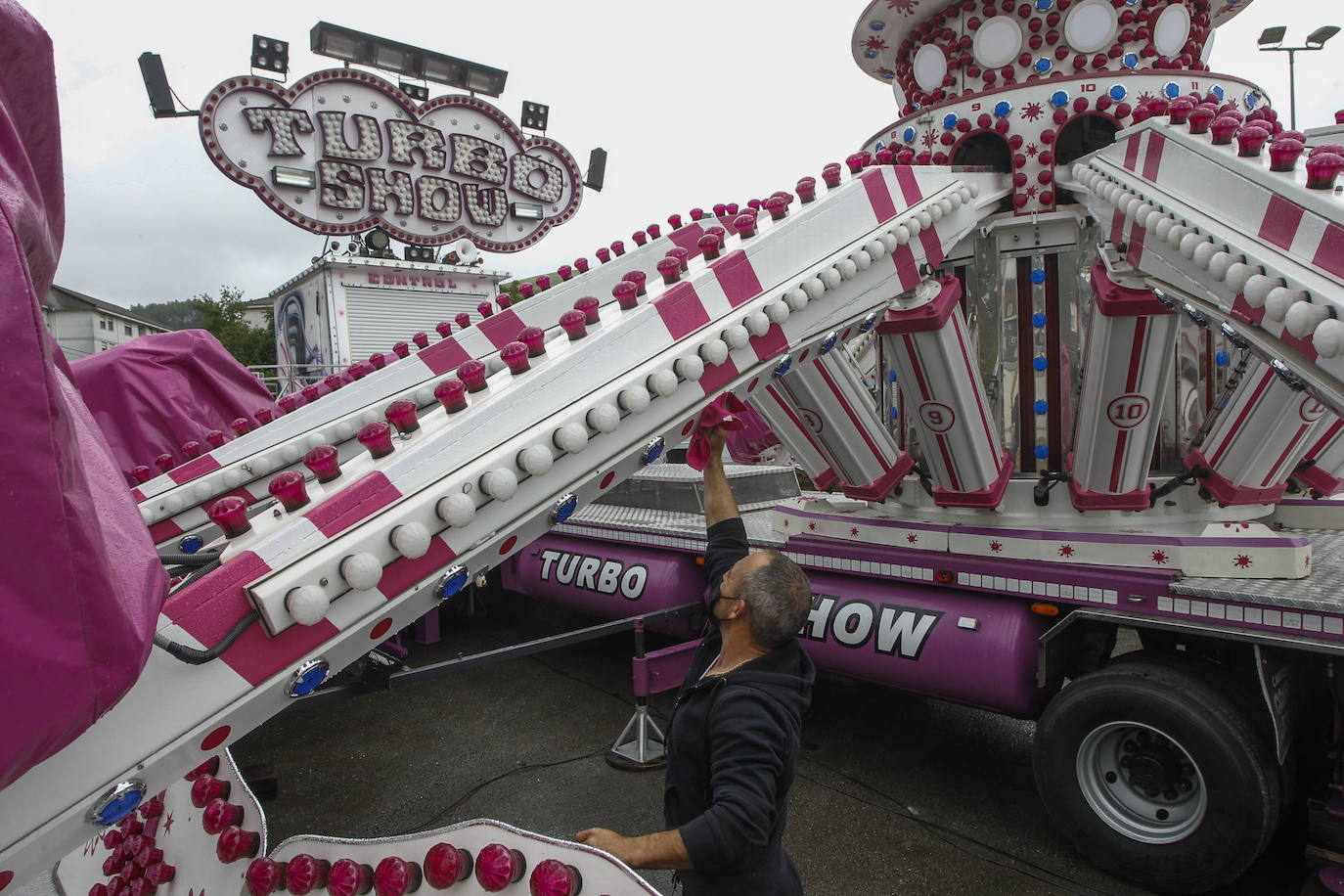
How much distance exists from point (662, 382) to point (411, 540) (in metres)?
0.81

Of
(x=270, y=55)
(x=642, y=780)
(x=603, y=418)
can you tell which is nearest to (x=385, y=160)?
(x=270, y=55)

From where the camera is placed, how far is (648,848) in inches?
61.8

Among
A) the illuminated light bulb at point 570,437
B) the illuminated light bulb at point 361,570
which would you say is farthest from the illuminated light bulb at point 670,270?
the illuminated light bulb at point 361,570

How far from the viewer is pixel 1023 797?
370 centimetres

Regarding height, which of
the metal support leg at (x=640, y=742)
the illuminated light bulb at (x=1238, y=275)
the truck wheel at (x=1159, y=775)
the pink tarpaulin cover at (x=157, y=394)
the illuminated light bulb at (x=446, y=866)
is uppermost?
the illuminated light bulb at (x=1238, y=275)

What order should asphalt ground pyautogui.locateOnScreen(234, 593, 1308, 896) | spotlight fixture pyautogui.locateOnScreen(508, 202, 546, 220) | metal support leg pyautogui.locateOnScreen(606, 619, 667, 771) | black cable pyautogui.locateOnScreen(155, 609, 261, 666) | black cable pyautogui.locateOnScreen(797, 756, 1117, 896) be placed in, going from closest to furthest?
black cable pyautogui.locateOnScreen(155, 609, 261, 666), black cable pyautogui.locateOnScreen(797, 756, 1117, 896), asphalt ground pyautogui.locateOnScreen(234, 593, 1308, 896), metal support leg pyautogui.locateOnScreen(606, 619, 667, 771), spotlight fixture pyautogui.locateOnScreen(508, 202, 546, 220)

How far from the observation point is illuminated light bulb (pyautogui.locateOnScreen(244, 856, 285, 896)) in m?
1.88

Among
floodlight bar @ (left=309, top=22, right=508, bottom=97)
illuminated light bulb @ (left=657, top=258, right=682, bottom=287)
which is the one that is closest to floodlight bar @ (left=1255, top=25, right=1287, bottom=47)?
illuminated light bulb @ (left=657, top=258, right=682, bottom=287)

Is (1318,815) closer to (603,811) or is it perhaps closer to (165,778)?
(603,811)

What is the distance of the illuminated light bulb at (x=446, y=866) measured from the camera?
1755 millimetres

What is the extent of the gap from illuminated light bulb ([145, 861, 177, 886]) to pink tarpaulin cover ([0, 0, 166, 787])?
1560 mm

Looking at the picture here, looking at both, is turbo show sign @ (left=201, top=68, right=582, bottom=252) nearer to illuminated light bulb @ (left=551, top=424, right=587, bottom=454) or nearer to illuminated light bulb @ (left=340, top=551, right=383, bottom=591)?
illuminated light bulb @ (left=551, top=424, right=587, bottom=454)

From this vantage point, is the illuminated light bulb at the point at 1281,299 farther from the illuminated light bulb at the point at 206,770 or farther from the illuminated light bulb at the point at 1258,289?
A: the illuminated light bulb at the point at 206,770

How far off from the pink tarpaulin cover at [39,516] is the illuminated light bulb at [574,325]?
115 centimetres
